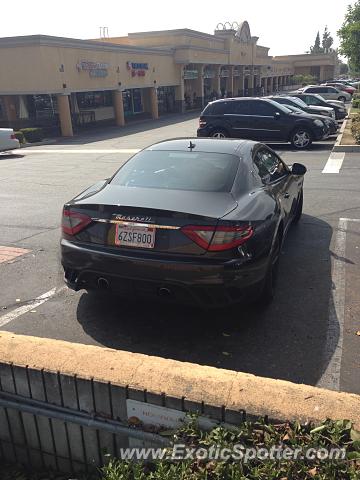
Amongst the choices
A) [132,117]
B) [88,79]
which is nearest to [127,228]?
[88,79]

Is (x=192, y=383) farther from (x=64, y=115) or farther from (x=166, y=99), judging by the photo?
(x=166, y=99)

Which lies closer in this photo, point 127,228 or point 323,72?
point 127,228

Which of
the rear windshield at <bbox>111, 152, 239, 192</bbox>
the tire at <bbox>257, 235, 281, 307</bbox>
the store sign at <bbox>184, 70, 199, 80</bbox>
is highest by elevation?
the store sign at <bbox>184, 70, 199, 80</bbox>

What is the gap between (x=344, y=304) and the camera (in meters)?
4.37

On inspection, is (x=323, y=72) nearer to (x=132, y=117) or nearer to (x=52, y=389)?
(x=132, y=117)

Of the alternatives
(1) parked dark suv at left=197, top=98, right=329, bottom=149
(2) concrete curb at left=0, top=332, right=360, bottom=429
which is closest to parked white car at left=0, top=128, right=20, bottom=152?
(1) parked dark suv at left=197, top=98, right=329, bottom=149

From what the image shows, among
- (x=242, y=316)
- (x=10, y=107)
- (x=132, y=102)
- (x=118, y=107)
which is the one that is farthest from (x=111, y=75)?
(x=242, y=316)

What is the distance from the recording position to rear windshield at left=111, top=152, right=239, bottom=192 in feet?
13.6

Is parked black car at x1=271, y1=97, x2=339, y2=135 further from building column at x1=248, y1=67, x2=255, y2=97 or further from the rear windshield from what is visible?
building column at x1=248, y1=67, x2=255, y2=97

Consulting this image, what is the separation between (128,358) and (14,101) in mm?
27496

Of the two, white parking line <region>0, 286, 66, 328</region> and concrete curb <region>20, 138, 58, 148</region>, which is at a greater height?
white parking line <region>0, 286, 66, 328</region>

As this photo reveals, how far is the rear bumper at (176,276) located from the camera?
11.4 ft

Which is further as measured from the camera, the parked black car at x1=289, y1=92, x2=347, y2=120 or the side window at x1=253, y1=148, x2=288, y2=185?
the parked black car at x1=289, y1=92, x2=347, y2=120

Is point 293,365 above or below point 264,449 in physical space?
below
